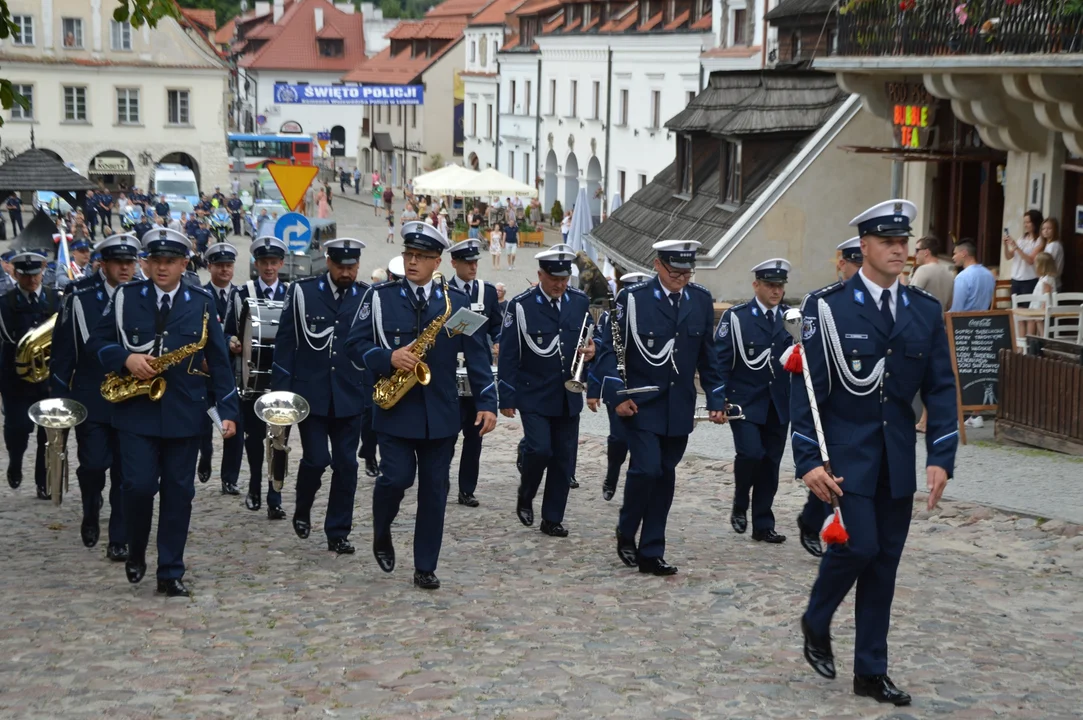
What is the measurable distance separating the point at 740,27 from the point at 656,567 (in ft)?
129

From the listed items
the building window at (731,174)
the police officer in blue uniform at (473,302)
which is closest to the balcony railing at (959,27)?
the building window at (731,174)

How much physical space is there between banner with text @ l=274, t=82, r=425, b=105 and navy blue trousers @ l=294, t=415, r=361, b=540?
1226 inches

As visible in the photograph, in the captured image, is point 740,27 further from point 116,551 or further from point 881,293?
point 881,293

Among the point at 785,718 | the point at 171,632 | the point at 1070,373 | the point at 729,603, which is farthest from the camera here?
the point at 1070,373

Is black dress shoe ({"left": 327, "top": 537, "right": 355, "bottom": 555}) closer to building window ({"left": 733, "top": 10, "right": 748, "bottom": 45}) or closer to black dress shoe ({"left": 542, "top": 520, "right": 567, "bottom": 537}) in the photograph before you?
black dress shoe ({"left": 542, "top": 520, "right": 567, "bottom": 537})

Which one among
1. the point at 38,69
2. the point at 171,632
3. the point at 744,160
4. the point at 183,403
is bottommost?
the point at 171,632

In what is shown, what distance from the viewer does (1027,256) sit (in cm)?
1759

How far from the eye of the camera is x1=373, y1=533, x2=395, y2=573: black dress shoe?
9750 millimetres

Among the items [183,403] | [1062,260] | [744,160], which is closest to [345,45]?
[744,160]

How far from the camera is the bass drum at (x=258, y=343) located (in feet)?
39.4

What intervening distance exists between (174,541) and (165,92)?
2561 inches

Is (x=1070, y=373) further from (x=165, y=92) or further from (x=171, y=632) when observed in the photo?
(x=165, y=92)

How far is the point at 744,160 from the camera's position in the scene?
28109mm

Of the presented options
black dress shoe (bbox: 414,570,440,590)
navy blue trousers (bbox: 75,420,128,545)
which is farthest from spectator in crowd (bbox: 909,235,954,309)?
navy blue trousers (bbox: 75,420,128,545)
